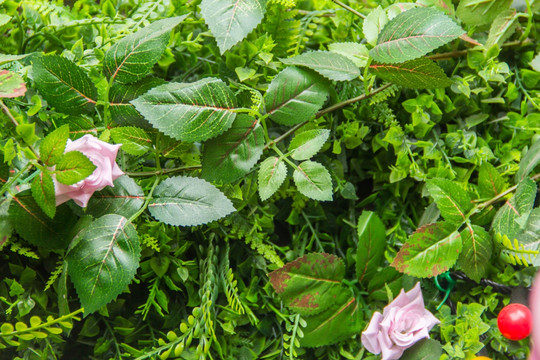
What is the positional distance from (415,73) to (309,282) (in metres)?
0.27

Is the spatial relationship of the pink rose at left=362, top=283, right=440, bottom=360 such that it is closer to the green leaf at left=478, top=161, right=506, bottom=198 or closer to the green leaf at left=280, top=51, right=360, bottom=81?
the green leaf at left=478, top=161, right=506, bottom=198

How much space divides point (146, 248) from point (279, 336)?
0.68 ft

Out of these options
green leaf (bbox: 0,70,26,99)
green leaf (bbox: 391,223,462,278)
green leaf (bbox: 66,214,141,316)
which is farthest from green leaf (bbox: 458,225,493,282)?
green leaf (bbox: 0,70,26,99)

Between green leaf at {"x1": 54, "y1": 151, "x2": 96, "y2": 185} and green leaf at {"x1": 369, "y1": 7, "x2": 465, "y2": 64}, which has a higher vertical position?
green leaf at {"x1": 369, "y1": 7, "x2": 465, "y2": 64}

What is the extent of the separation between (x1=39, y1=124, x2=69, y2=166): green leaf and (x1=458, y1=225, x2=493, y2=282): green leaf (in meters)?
0.44

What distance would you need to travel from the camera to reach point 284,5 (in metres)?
0.57

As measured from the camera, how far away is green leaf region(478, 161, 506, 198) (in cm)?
58

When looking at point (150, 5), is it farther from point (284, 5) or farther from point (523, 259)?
point (523, 259)

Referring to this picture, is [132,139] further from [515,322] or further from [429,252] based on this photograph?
[515,322]

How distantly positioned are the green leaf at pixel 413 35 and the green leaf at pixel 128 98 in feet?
0.83

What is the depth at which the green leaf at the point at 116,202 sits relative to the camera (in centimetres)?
51

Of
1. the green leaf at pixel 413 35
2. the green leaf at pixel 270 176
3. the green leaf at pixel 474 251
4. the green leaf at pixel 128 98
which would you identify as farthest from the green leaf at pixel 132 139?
the green leaf at pixel 474 251

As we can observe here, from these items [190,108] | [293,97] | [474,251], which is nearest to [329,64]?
[293,97]

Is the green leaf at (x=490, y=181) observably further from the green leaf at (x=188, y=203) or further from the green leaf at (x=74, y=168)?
the green leaf at (x=74, y=168)
